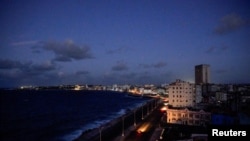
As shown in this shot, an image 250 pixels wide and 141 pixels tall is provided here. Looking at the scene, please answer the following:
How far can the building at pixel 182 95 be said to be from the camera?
93.3 m

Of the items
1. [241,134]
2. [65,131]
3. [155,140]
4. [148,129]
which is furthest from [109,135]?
[241,134]

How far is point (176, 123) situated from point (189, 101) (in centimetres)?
2114

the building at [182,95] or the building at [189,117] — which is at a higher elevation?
the building at [182,95]

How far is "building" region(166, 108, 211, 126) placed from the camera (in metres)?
69.8

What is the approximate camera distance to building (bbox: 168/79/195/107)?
93312mm

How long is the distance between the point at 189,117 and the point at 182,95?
2274 cm

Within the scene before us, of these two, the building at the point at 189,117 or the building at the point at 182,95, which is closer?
the building at the point at 189,117

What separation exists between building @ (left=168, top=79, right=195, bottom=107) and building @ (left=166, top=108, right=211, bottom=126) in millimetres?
19682

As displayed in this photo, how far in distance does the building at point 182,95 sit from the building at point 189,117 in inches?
775

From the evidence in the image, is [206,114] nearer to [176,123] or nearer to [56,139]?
[176,123]

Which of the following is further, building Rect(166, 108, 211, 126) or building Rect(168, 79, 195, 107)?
building Rect(168, 79, 195, 107)

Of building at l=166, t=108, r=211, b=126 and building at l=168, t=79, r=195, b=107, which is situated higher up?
building at l=168, t=79, r=195, b=107

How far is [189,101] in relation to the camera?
9325 cm

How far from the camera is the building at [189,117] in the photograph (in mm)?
69812
